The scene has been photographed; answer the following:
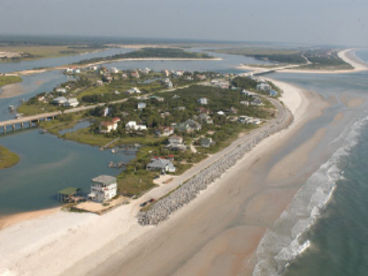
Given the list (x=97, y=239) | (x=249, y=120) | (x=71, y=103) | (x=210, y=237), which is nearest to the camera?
(x=97, y=239)

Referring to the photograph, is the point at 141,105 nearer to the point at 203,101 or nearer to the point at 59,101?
the point at 203,101

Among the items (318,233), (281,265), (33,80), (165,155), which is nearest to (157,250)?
(281,265)

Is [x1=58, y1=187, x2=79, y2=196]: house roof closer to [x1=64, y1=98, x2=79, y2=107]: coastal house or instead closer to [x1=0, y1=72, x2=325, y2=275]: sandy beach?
[x1=0, y1=72, x2=325, y2=275]: sandy beach

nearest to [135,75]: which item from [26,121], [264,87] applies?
[264,87]

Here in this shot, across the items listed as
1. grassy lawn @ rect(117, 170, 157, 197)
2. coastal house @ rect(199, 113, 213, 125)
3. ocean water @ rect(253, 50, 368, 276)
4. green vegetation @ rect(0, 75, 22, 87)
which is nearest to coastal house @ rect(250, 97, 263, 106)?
coastal house @ rect(199, 113, 213, 125)

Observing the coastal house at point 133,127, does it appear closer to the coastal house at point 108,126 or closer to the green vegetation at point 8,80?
the coastal house at point 108,126

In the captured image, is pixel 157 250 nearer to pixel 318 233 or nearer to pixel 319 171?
pixel 318 233
